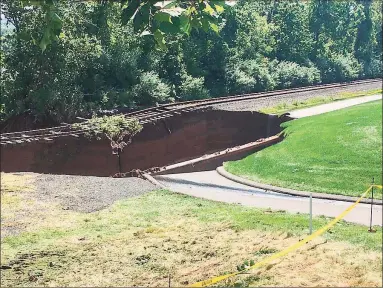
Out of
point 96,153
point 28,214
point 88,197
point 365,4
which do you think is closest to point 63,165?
point 96,153

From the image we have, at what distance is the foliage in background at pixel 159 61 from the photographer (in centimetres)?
2433

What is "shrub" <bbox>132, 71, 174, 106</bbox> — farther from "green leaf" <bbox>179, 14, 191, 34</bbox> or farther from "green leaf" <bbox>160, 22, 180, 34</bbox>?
"green leaf" <bbox>160, 22, 180, 34</bbox>

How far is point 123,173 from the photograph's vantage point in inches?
802

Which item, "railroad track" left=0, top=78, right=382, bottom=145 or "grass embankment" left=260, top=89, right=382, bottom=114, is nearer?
"railroad track" left=0, top=78, right=382, bottom=145

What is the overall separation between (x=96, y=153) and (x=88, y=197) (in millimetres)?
7251

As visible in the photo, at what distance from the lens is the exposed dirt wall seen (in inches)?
770

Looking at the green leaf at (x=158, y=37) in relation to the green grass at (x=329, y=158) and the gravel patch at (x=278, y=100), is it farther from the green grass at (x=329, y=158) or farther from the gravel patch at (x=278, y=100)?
the gravel patch at (x=278, y=100)

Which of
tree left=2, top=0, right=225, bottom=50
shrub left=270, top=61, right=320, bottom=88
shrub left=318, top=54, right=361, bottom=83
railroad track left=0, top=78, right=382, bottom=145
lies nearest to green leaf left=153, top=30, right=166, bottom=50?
tree left=2, top=0, right=225, bottom=50

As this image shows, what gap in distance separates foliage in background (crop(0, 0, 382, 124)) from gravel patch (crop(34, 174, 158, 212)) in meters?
6.16

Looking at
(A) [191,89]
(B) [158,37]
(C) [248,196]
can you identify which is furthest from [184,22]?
(A) [191,89]

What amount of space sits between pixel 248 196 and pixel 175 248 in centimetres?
533

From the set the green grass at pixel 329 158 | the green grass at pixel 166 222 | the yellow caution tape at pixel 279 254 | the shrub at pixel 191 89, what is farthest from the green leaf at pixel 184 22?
the shrub at pixel 191 89

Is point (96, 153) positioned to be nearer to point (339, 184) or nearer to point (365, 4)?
point (339, 184)

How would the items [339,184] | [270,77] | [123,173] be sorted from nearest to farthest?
[339,184] → [123,173] → [270,77]
